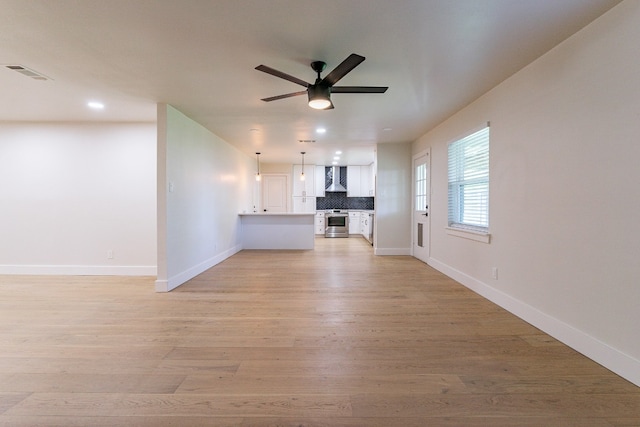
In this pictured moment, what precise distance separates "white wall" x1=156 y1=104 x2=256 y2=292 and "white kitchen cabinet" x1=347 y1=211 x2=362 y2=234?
4.32 m

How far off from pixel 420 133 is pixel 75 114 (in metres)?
5.43

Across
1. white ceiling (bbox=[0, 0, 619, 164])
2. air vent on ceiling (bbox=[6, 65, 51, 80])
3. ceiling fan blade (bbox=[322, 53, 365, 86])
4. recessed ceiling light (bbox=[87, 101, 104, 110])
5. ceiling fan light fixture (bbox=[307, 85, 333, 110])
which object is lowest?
ceiling fan light fixture (bbox=[307, 85, 333, 110])

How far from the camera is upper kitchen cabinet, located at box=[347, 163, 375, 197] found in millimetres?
9328

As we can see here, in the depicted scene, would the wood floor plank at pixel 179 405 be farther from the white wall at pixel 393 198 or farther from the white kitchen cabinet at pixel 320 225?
the white kitchen cabinet at pixel 320 225

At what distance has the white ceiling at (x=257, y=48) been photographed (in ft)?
6.07

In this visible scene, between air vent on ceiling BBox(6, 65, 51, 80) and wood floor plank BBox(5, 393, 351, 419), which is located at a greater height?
air vent on ceiling BBox(6, 65, 51, 80)

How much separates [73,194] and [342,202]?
7.00 metres

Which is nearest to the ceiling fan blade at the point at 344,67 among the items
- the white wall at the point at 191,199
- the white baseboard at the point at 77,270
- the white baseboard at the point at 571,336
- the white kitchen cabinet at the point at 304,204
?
the white wall at the point at 191,199

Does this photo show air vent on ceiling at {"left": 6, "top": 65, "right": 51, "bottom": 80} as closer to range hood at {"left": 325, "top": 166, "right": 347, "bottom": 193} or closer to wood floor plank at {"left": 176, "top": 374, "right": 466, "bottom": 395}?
wood floor plank at {"left": 176, "top": 374, "right": 466, "bottom": 395}

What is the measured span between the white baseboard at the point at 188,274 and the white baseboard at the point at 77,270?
64 cm

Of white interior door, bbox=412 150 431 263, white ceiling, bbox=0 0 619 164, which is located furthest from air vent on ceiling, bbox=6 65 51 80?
white interior door, bbox=412 150 431 263

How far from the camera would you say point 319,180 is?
365 inches

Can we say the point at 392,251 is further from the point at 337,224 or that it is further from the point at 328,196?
the point at 328,196

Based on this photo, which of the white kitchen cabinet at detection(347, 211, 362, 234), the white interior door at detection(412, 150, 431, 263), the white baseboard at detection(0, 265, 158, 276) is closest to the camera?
the white baseboard at detection(0, 265, 158, 276)
